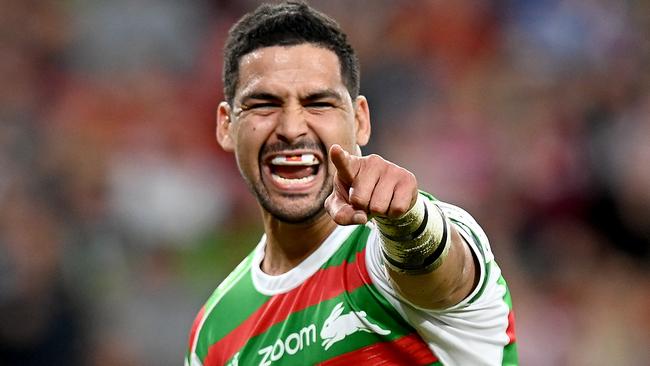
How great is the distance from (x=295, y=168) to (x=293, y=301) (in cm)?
43

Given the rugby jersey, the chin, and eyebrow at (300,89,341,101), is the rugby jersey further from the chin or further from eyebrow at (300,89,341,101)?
eyebrow at (300,89,341,101)

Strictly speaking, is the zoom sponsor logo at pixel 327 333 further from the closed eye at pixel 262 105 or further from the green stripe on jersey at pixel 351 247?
the closed eye at pixel 262 105

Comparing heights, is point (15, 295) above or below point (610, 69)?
below

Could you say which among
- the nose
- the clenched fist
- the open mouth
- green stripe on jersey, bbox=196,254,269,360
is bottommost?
green stripe on jersey, bbox=196,254,269,360

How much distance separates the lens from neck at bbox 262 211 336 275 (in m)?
3.14

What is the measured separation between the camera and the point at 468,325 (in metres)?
2.48

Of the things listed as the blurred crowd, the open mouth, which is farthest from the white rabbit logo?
the blurred crowd

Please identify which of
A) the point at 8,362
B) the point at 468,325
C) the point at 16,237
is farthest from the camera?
the point at 16,237

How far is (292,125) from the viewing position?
3.01 metres

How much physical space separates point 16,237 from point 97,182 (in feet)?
2.22

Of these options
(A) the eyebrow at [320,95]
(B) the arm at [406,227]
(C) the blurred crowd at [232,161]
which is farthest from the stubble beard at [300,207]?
(C) the blurred crowd at [232,161]

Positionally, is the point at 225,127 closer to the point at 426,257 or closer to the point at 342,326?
the point at 342,326

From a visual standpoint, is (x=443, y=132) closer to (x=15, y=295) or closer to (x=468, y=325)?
(x=15, y=295)

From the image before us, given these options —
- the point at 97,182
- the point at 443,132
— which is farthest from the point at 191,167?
the point at 443,132
